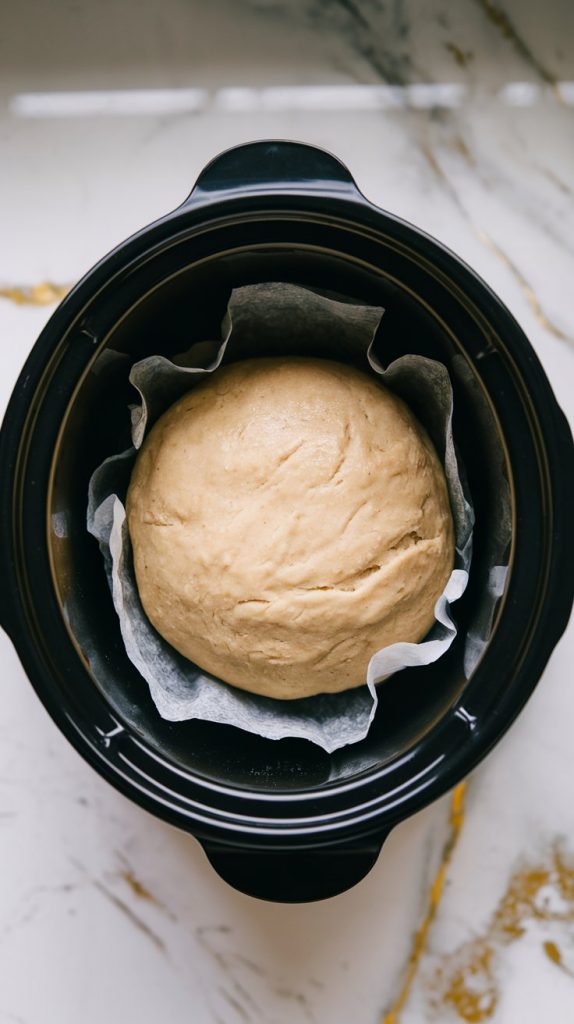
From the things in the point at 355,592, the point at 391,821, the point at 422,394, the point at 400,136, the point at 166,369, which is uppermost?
the point at 400,136

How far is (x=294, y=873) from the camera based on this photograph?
0.73m

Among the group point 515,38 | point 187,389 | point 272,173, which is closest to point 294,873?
point 187,389

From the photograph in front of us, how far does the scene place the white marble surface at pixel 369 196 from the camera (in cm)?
93

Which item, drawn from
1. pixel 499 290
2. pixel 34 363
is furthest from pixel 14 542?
pixel 499 290

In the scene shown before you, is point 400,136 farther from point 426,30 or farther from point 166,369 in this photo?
point 166,369

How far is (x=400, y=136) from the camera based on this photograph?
94cm

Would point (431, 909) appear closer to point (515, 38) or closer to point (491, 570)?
point (491, 570)

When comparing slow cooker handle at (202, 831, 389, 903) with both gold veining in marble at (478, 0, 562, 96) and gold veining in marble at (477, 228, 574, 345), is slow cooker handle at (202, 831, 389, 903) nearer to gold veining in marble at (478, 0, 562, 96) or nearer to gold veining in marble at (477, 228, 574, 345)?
gold veining in marble at (477, 228, 574, 345)

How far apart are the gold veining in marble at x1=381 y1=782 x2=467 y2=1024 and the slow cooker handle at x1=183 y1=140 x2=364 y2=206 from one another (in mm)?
586

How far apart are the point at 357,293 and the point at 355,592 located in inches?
9.8

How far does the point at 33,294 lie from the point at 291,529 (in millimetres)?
381

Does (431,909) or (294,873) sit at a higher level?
(294,873)

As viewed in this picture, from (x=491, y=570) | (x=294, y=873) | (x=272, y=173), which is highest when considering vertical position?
(x=272, y=173)

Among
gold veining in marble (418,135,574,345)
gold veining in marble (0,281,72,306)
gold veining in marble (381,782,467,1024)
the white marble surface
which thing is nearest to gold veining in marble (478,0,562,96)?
the white marble surface
